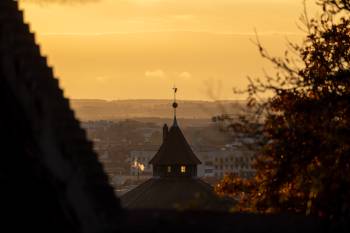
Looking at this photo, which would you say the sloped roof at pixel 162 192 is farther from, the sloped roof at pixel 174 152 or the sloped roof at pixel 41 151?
the sloped roof at pixel 41 151

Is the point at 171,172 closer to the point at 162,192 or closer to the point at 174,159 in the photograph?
the point at 174,159

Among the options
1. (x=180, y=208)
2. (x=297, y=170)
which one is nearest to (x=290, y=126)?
(x=297, y=170)

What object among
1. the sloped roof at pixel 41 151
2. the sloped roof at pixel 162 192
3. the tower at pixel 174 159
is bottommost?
the sloped roof at pixel 41 151

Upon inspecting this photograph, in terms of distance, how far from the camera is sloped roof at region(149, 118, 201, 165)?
117 metres

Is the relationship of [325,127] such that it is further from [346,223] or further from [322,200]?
[346,223]

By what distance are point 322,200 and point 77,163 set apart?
35.9ft

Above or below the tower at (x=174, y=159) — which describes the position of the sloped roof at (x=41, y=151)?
below

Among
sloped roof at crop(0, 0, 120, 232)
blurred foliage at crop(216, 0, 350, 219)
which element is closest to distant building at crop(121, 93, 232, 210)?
blurred foliage at crop(216, 0, 350, 219)

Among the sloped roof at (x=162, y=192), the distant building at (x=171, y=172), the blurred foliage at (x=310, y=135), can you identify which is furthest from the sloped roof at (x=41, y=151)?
the distant building at (x=171, y=172)

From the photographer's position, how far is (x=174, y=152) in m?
117

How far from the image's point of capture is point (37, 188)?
12664 mm

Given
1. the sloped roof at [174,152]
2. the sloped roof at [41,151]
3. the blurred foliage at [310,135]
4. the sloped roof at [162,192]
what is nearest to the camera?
the sloped roof at [41,151]

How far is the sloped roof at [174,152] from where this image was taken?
117 m

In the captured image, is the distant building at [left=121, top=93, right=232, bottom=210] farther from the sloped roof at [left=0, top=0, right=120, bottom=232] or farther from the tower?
the sloped roof at [left=0, top=0, right=120, bottom=232]
